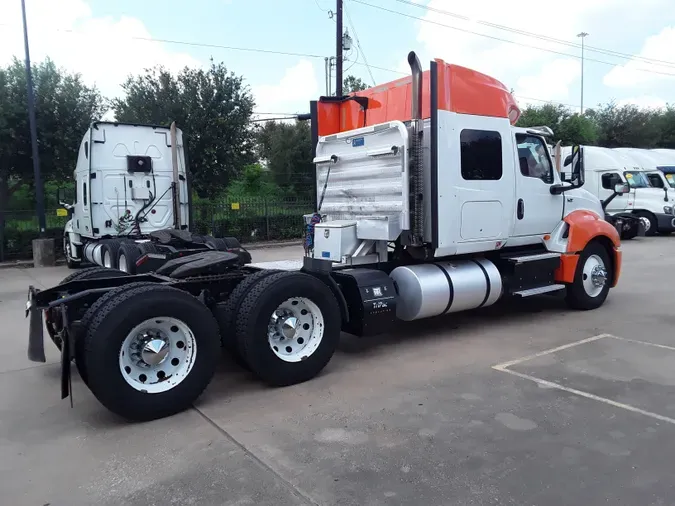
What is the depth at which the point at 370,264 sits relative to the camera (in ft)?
22.4

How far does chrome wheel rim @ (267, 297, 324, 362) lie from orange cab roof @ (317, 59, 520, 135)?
2.72 m

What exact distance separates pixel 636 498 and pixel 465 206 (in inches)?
157

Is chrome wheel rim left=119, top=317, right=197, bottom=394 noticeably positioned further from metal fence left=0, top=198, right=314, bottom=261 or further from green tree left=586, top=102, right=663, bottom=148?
green tree left=586, top=102, right=663, bottom=148

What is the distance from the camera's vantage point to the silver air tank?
6.39 meters

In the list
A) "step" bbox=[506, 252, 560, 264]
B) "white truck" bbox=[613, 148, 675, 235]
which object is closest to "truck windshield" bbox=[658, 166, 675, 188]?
"white truck" bbox=[613, 148, 675, 235]

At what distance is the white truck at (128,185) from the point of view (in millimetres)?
11711

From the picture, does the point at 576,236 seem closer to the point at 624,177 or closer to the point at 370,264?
the point at 370,264

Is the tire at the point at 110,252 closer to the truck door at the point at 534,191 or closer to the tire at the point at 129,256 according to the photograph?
the tire at the point at 129,256

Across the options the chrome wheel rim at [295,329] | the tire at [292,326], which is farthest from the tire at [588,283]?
the chrome wheel rim at [295,329]

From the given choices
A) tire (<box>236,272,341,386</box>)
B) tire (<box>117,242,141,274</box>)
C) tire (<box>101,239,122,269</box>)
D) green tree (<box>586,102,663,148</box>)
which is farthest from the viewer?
green tree (<box>586,102,663,148</box>)

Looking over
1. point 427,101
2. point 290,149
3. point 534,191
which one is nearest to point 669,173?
point 534,191

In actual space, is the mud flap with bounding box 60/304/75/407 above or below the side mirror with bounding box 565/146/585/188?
below

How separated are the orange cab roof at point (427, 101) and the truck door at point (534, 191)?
49 centimetres

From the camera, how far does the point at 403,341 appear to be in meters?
6.81
